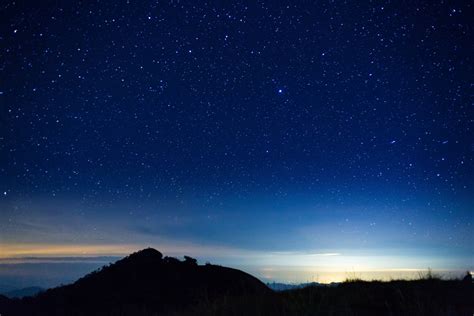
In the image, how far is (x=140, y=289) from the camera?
60.5 feet

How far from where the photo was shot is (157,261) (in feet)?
69.6

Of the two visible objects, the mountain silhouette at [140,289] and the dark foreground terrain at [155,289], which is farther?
the mountain silhouette at [140,289]

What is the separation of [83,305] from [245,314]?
40.1 ft

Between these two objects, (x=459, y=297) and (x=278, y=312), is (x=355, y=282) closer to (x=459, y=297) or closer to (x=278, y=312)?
(x=459, y=297)

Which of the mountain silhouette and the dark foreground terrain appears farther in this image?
the mountain silhouette

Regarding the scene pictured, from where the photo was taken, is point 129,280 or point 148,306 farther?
point 129,280

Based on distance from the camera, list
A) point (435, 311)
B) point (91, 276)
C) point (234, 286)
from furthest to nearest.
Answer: point (91, 276) < point (234, 286) < point (435, 311)

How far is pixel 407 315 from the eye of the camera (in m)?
6.43

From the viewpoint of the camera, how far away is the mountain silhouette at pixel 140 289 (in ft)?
54.0

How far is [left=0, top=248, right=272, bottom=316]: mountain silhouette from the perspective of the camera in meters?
16.5

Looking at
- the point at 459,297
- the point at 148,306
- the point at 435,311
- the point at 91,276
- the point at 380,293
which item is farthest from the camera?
the point at 91,276

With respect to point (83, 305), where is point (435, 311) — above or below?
above

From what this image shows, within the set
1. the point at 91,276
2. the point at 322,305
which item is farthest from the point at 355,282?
the point at 91,276

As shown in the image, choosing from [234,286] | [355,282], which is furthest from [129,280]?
[355,282]
